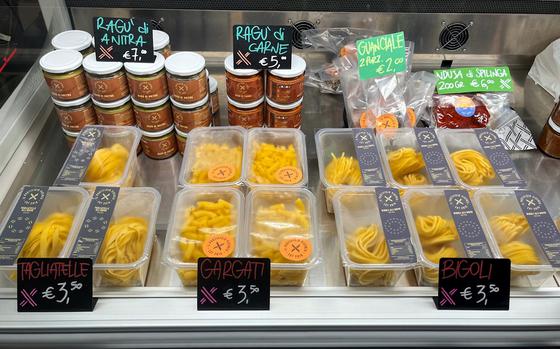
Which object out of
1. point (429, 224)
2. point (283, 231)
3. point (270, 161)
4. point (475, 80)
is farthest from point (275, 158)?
point (475, 80)

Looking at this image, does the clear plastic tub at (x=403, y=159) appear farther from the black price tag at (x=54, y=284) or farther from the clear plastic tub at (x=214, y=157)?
the black price tag at (x=54, y=284)

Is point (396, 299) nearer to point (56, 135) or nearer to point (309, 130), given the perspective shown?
point (309, 130)

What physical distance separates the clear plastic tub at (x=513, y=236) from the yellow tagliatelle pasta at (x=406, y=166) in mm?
176

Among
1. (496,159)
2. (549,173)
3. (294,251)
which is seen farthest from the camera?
(549,173)

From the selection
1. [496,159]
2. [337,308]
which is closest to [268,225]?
[337,308]

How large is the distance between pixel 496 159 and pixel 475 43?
1.97 ft

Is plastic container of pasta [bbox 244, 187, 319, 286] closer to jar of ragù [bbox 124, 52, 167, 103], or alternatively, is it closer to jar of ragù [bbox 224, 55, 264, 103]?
jar of ragù [bbox 224, 55, 264, 103]

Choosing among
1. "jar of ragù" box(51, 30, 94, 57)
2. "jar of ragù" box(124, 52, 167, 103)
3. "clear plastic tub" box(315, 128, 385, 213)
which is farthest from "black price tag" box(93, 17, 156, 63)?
"clear plastic tub" box(315, 128, 385, 213)

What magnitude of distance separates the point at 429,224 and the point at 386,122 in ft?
1.45

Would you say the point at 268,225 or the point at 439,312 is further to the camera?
the point at 268,225

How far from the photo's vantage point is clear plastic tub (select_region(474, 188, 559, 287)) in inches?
43.3

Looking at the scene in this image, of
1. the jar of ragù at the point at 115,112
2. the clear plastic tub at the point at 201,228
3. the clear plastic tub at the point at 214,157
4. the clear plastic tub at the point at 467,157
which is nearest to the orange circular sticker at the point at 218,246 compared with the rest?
the clear plastic tub at the point at 201,228

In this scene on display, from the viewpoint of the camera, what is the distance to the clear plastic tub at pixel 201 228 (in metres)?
1.10

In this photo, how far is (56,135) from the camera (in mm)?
1566
